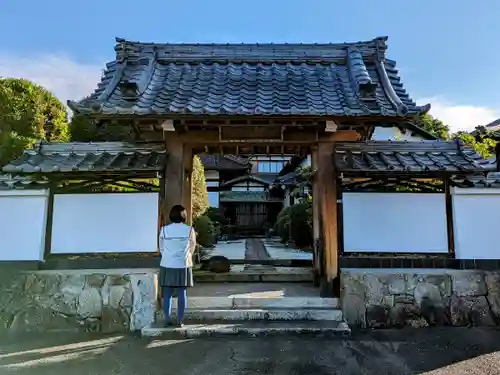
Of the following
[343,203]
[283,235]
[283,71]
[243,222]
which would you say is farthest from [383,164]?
[243,222]

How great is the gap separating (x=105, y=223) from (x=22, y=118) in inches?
328

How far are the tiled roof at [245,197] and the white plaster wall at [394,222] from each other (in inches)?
1001

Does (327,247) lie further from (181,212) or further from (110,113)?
(110,113)

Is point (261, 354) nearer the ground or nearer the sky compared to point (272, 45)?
nearer the ground

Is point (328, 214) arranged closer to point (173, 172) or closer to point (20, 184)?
point (173, 172)

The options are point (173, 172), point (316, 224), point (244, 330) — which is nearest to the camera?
point (244, 330)

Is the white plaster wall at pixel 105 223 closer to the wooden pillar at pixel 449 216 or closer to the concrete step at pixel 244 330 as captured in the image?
the concrete step at pixel 244 330

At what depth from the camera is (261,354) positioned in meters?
4.38

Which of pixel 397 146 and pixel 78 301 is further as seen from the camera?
pixel 397 146

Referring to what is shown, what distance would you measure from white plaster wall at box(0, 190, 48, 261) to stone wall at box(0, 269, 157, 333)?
1.15ft

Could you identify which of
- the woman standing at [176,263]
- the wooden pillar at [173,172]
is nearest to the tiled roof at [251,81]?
the wooden pillar at [173,172]

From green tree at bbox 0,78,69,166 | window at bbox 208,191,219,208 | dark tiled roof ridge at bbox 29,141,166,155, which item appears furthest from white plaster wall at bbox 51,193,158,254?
window at bbox 208,191,219,208

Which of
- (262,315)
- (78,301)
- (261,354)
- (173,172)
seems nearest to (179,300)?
(262,315)

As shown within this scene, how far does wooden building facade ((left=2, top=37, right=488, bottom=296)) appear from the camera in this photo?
217 inches
